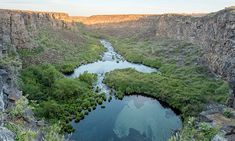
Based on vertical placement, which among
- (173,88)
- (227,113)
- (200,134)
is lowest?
(173,88)

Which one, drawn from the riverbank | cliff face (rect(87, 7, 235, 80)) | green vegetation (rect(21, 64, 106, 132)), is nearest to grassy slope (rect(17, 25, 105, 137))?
green vegetation (rect(21, 64, 106, 132))

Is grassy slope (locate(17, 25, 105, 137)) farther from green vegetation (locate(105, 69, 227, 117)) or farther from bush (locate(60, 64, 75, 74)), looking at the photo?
green vegetation (locate(105, 69, 227, 117))

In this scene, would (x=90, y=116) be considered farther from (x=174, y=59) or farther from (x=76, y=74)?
(x=174, y=59)

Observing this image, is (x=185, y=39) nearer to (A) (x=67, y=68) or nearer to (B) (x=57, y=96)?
(A) (x=67, y=68)

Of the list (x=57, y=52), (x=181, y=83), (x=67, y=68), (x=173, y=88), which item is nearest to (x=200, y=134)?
(x=173, y=88)

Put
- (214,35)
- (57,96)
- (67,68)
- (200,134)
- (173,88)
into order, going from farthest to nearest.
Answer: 1. (67,68)
2. (214,35)
3. (173,88)
4. (57,96)
5. (200,134)
